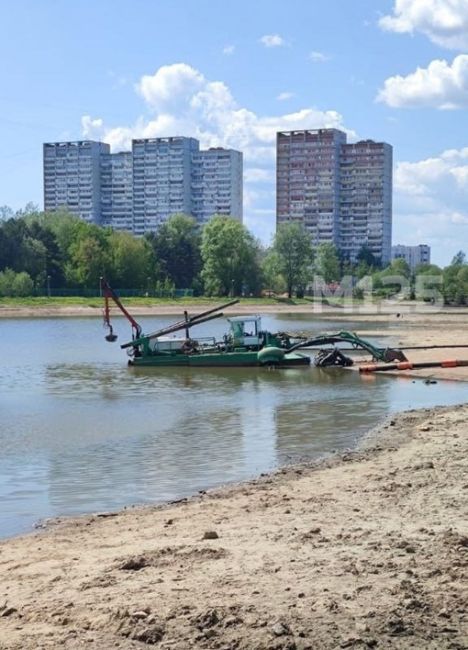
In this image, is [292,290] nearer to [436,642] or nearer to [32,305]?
[32,305]

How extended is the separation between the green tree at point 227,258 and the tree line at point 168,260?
0.43 feet

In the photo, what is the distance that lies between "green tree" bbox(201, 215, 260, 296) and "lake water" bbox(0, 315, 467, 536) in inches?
3149

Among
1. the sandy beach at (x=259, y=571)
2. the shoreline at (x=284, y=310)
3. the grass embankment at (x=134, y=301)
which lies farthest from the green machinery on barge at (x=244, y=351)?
the grass embankment at (x=134, y=301)

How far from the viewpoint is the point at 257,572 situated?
290 inches

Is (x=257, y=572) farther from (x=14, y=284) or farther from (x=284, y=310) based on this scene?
(x=284, y=310)

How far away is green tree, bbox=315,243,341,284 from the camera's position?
139 m

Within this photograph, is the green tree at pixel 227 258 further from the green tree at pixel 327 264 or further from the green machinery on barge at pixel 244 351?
the green machinery on barge at pixel 244 351

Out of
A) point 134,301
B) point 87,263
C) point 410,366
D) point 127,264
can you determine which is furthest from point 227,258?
point 410,366

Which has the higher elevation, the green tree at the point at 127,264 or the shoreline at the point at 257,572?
the green tree at the point at 127,264

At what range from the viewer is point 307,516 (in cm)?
981

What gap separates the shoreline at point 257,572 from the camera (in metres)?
5.98

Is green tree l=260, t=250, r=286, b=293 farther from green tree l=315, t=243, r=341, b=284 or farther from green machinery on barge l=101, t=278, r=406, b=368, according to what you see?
green machinery on barge l=101, t=278, r=406, b=368

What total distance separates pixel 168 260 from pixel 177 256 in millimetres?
1407

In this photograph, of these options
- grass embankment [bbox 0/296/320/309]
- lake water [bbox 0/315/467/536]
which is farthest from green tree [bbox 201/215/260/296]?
lake water [bbox 0/315/467/536]
